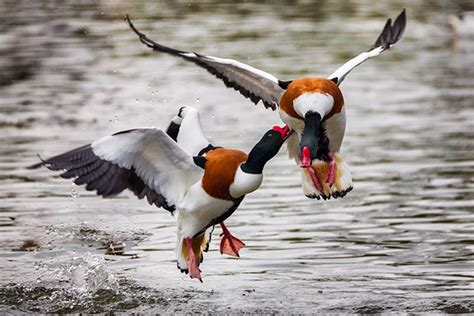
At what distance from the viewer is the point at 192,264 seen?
985 centimetres

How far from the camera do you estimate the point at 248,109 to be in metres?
17.9

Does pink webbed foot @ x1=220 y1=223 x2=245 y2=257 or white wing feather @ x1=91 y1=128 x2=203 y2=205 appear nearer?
white wing feather @ x1=91 y1=128 x2=203 y2=205

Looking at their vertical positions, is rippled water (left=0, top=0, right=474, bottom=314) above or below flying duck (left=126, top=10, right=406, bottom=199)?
below

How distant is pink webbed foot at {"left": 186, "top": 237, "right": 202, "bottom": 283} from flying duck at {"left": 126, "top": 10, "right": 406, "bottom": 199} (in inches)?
43.5

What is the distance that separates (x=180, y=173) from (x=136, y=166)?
1.22ft

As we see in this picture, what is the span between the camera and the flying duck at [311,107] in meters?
9.59

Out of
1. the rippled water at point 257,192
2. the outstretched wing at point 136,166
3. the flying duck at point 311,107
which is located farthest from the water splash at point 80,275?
the flying duck at point 311,107

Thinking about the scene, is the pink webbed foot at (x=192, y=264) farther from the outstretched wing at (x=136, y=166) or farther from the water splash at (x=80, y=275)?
the water splash at (x=80, y=275)

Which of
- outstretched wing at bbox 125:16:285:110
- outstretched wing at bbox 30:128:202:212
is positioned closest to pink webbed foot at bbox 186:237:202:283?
outstretched wing at bbox 30:128:202:212

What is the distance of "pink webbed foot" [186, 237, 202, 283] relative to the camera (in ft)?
32.0

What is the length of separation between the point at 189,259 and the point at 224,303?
1.82 feet

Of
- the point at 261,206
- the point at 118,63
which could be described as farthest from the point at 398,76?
the point at 261,206

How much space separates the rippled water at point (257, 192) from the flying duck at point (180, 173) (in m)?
0.60

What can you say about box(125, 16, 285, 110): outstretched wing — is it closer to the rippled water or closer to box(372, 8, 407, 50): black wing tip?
box(372, 8, 407, 50): black wing tip
